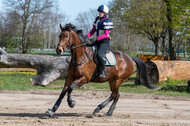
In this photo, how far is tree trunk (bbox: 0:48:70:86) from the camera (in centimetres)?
1341

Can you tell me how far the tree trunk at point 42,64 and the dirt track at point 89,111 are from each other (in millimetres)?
2586

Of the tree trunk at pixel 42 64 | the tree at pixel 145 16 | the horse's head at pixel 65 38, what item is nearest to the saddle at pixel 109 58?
the horse's head at pixel 65 38

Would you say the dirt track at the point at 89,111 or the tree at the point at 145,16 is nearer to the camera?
the dirt track at the point at 89,111

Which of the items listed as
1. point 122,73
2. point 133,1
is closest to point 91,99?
point 122,73

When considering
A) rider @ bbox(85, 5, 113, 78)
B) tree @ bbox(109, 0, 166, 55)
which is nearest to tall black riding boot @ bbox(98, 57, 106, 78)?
rider @ bbox(85, 5, 113, 78)

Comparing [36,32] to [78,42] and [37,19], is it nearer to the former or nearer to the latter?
[37,19]

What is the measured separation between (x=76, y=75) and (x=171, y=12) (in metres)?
13.5

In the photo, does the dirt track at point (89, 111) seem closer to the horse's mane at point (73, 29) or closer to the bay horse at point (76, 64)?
the bay horse at point (76, 64)

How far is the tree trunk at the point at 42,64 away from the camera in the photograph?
1341 cm

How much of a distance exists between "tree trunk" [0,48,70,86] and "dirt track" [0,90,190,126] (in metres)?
2.59

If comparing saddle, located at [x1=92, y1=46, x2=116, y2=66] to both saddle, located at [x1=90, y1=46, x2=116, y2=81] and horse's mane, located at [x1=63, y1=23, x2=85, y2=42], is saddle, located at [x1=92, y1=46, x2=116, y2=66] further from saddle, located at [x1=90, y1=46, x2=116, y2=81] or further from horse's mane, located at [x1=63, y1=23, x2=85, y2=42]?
horse's mane, located at [x1=63, y1=23, x2=85, y2=42]

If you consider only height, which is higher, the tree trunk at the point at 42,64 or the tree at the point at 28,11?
the tree at the point at 28,11

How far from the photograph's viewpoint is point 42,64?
14.6 m

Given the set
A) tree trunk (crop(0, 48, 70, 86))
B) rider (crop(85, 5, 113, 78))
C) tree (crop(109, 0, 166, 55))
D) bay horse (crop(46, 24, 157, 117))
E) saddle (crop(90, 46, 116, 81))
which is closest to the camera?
bay horse (crop(46, 24, 157, 117))
